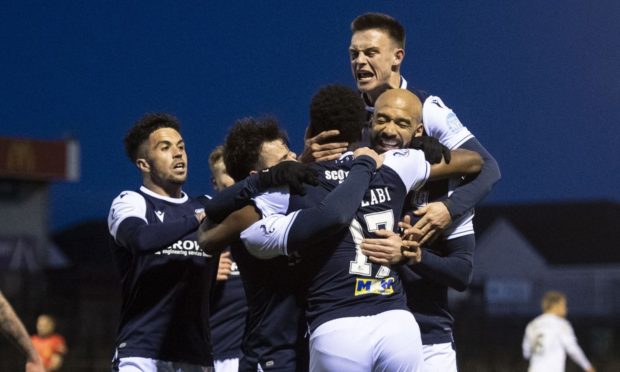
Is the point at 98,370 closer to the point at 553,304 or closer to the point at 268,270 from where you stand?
the point at 553,304

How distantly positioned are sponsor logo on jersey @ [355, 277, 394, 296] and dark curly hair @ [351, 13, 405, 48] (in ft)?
5.06

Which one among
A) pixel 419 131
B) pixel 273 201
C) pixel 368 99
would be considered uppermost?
pixel 368 99

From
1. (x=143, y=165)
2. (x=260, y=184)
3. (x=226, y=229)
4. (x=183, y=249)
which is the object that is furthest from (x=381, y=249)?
(x=143, y=165)

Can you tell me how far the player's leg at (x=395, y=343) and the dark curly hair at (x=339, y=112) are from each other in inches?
32.7

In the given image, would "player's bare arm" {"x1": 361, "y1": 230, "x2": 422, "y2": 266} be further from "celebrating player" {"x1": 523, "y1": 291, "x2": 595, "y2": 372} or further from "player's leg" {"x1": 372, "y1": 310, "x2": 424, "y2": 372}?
"celebrating player" {"x1": 523, "y1": 291, "x2": 595, "y2": 372}

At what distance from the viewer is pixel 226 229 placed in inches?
211

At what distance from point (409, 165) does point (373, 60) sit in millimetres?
940

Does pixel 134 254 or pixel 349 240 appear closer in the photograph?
pixel 349 240

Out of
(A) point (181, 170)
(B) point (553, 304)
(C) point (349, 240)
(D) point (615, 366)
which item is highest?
(A) point (181, 170)

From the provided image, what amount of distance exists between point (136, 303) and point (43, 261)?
44853 mm

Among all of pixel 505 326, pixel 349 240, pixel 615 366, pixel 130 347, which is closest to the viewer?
pixel 349 240

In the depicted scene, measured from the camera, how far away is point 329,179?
525cm

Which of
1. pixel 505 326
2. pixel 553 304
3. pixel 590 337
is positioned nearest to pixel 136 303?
pixel 553 304

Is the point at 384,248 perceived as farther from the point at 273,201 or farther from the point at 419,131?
the point at 419,131
